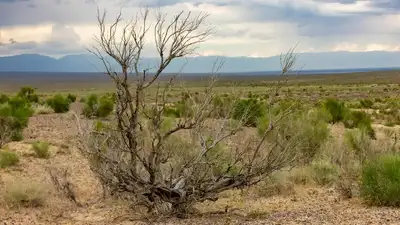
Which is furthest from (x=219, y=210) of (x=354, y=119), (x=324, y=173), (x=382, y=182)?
(x=354, y=119)

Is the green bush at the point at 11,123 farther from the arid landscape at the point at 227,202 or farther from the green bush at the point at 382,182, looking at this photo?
the green bush at the point at 382,182

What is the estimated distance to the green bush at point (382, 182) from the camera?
13316 mm

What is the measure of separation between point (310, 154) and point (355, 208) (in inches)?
282

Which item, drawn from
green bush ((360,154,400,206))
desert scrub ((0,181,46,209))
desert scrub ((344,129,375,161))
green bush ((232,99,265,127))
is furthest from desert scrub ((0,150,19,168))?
green bush ((360,154,400,206))

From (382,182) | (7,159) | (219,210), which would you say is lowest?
(219,210)

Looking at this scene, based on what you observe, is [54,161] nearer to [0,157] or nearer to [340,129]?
[0,157]

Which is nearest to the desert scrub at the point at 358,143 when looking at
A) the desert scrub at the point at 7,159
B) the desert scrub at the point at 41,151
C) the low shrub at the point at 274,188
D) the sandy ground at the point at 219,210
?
the low shrub at the point at 274,188

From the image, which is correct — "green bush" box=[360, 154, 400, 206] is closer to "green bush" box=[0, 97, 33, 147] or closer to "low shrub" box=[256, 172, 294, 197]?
"low shrub" box=[256, 172, 294, 197]

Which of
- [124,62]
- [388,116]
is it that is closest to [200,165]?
[124,62]

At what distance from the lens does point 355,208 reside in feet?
44.2

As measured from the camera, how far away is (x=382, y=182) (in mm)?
13461

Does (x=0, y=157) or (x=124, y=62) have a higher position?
(x=124, y=62)

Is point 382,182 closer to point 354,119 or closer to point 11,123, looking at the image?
point 11,123

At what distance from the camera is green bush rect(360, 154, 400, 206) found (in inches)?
524
